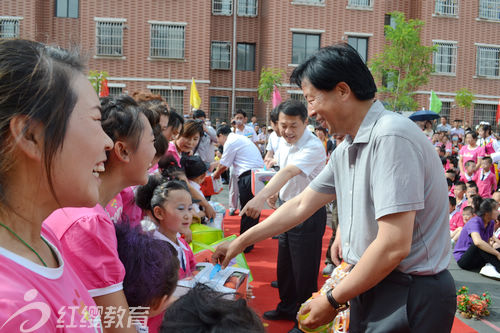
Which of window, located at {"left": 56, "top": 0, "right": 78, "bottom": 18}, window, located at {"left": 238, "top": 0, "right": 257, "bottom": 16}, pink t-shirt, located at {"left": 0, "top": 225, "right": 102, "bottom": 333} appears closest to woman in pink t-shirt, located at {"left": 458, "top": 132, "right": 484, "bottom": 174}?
pink t-shirt, located at {"left": 0, "top": 225, "right": 102, "bottom": 333}

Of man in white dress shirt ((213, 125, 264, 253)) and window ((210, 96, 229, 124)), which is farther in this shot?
window ((210, 96, 229, 124))

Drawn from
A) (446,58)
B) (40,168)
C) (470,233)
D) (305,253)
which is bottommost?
(470,233)

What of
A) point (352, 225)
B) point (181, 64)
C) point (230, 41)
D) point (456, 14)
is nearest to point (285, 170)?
point (352, 225)

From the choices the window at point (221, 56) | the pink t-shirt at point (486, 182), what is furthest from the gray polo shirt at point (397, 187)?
the window at point (221, 56)

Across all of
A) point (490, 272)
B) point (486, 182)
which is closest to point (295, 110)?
point (490, 272)

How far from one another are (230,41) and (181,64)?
9.00ft

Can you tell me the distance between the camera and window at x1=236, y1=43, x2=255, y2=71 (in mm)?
19641

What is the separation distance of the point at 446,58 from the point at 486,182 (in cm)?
1313

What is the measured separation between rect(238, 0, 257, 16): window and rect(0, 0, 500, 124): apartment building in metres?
0.04

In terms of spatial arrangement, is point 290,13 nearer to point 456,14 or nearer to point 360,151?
point 456,14

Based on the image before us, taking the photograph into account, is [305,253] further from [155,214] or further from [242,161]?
[242,161]

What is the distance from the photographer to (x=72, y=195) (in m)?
0.87

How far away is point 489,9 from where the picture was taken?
63.9 feet

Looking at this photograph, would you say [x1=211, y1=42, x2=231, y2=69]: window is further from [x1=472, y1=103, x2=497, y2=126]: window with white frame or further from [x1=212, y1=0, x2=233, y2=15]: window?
[x1=472, y1=103, x2=497, y2=126]: window with white frame
